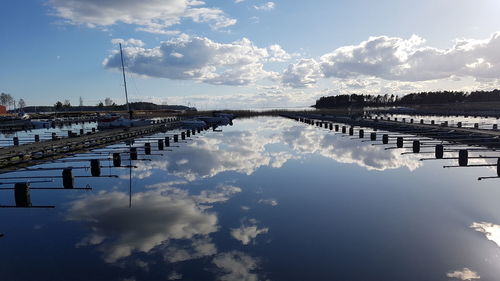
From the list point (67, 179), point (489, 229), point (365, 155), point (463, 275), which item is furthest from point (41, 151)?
point (489, 229)

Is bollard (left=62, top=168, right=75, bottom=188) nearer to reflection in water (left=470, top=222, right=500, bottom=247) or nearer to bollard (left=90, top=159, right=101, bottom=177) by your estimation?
bollard (left=90, top=159, right=101, bottom=177)

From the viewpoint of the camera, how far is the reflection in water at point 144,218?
15.0 m

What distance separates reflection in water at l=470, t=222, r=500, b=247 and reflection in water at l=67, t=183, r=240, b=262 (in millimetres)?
11937

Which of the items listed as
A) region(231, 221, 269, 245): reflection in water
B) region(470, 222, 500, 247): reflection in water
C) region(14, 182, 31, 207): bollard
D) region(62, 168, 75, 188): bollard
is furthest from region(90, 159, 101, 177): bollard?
region(470, 222, 500, 247): reflection in water

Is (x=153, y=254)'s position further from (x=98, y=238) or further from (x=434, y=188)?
(x=434, y=188)

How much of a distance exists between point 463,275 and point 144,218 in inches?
575

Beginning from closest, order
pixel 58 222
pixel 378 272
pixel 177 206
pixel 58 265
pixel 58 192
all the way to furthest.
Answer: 1. pixel 378 272
2. pixel 58 265
3. pixel 58 222
4. pixel 177 206
5. pixel 58 192

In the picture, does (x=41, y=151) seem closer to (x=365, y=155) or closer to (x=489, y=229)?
(x=365, y=155)

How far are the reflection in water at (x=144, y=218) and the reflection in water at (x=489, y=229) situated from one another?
1194cm

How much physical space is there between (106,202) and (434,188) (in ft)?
73.7

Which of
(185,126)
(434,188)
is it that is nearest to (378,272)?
(434,188)

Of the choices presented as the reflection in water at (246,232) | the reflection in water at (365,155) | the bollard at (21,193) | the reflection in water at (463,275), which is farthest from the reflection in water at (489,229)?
the bollard at (21,193)

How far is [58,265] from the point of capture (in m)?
13.0

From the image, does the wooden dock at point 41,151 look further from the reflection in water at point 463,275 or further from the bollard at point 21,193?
the reflection in water at point 463,275
